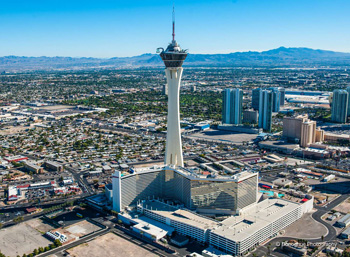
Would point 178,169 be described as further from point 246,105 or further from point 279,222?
point 246,105

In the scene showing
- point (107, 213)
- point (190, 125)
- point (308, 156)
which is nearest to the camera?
point (107, 213)

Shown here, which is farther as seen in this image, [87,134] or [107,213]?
[87,134]

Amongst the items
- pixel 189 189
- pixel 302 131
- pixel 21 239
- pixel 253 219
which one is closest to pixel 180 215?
pixel 189 189

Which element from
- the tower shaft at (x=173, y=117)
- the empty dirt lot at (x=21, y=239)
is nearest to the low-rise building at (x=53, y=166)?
the empty dirt lot at (x=21, y=239)

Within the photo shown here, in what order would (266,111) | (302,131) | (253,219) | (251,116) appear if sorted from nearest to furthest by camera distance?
(253,219)
(302,131)
(266,111)
(251,116)

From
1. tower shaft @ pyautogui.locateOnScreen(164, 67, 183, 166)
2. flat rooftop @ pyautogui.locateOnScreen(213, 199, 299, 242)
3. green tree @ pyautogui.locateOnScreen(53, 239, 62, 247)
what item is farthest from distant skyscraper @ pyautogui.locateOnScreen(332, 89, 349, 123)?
green tree @ pyautogui.locateOnScreen(53, 239, 62, 247)

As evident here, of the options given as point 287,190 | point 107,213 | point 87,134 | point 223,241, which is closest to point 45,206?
point 107,213

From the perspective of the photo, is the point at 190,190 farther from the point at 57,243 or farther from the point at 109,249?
the point at 57,243
